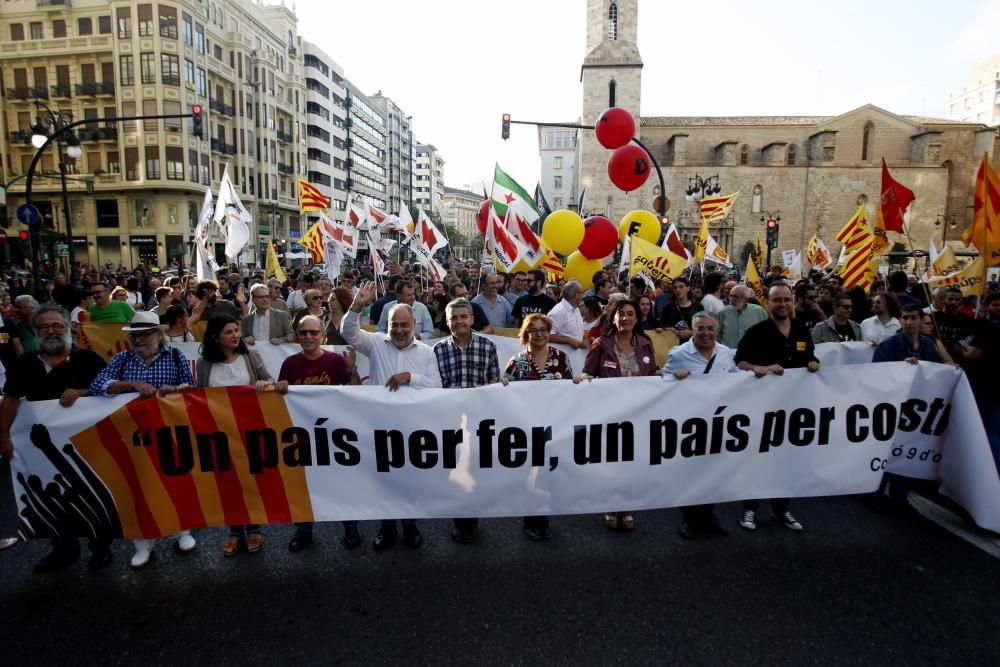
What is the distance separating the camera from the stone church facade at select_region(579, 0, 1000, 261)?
2168 inches

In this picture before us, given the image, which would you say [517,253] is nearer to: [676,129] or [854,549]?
[854,549]

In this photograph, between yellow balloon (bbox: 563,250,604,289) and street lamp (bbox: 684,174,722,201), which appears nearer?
yellow balloon (bbox: 563,250,604,289)

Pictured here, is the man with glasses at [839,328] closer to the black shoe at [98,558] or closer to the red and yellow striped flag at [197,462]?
the red and yellow striped flag at [197,462]

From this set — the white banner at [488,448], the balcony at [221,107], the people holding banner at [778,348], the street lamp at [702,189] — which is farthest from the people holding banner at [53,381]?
the balcony at [221,107]

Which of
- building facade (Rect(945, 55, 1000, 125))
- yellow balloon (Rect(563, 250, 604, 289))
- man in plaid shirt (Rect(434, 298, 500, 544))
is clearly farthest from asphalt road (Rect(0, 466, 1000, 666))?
building facade (Rect(945, 55, 1000, 125))

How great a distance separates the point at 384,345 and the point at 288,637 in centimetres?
205

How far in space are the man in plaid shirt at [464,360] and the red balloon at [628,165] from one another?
9.03 meters

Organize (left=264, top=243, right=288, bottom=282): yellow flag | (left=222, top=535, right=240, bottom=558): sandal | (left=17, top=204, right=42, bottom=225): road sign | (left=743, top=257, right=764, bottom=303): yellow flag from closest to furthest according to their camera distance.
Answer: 1. (left=222, top=535, right=240, bottom=558): sandal
2. (left=743, top=257, right=764, bottom=303): yellow flag
3. (left=264, top=243, right=288, bottom=282): yellow flag
4. (left=17, top=204, right=42, bottom=225): road sign

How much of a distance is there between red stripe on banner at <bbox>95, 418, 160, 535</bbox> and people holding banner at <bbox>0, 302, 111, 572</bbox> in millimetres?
252

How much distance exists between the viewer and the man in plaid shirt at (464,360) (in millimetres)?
4352

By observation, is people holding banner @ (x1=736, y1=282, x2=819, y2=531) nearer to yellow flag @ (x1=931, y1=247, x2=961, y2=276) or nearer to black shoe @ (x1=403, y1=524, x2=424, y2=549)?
black shoe @ (x1=403, y1=524, x2=424, y2=549)

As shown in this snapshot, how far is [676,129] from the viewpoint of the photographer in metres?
58.3

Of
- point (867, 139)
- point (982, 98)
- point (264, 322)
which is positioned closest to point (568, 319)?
point (264, 322)

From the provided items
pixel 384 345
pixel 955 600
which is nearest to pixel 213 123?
pixel 384 345
